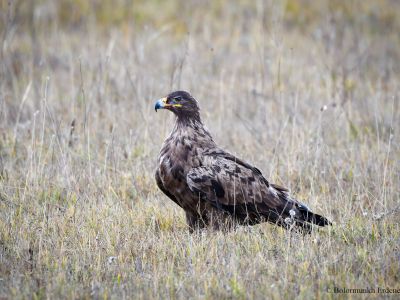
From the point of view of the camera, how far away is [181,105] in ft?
19.4

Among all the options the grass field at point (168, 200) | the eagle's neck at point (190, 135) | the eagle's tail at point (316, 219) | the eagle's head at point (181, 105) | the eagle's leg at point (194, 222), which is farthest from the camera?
the eagle's head at point (181, 105)

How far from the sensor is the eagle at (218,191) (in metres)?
5.40

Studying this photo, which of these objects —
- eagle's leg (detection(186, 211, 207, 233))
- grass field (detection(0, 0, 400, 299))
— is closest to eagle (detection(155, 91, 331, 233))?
eagle's leg (detection(186, 211, 207, 233))

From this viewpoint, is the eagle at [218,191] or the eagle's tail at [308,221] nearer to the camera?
the eagle's tail at [308,221]

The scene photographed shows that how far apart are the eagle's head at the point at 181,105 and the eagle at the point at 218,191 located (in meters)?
0.23

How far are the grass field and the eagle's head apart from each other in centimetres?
91

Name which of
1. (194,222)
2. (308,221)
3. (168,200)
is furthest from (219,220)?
(168,200)

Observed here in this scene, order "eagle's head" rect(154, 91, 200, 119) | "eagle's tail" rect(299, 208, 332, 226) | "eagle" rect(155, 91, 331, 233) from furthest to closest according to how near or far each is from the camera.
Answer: "eagle's head" rect(154, 91, 200, 119) < "eagle" rect(155, 91, 331, 233) < "eagle's tail" rect(299, 208, 332, 226)

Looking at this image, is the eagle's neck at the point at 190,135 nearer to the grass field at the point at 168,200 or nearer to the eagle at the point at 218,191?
the eagle at the point at 218,191

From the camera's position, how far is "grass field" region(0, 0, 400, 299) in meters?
4.34

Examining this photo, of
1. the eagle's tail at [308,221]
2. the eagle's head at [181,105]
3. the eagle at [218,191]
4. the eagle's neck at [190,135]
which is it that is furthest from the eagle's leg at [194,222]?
the eagle's head at [181,105]

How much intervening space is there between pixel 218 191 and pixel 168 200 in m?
1.00

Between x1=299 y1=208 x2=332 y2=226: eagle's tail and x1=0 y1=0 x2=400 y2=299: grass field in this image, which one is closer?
x1=0 y1=0 x2=400 y2=299: grass field

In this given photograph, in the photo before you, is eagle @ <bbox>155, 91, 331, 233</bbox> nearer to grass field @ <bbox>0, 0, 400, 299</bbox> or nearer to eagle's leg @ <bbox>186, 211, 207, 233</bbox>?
eagle's leg @ <bbox>186, 211, 207, 233</bbox>
